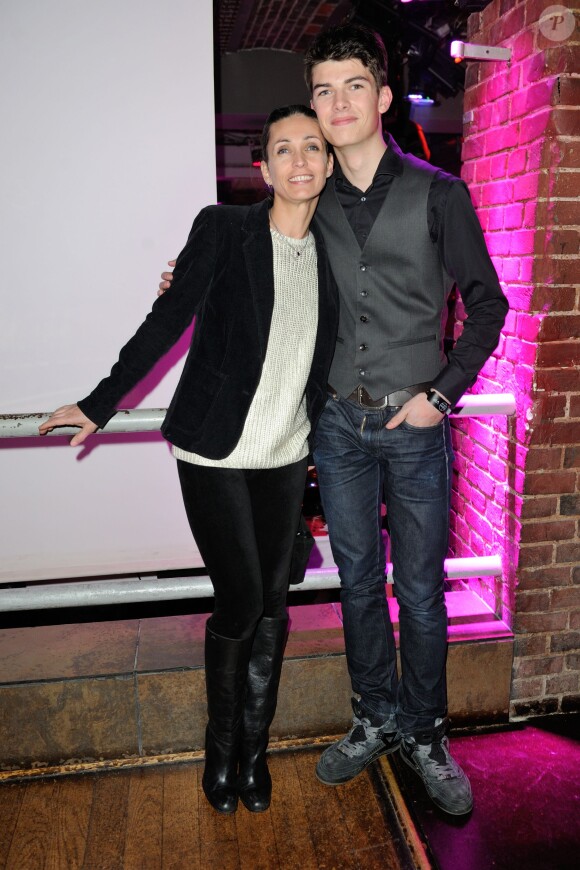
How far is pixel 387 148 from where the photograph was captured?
186 cm

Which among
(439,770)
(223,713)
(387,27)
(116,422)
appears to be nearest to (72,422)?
(116,422)

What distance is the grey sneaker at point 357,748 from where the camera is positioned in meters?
2.08

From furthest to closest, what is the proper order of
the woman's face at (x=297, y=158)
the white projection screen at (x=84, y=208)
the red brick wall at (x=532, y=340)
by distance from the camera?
the white projection screen at (x=84, y=208)
the red brick wall at (x=532, y=340)
the woman's face at (x=297, y=158)

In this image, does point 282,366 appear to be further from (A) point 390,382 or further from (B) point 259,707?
(B) point 259,707

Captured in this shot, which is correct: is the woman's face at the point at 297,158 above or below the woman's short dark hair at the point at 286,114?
below

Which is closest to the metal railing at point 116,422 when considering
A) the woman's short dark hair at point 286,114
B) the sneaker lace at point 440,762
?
the woman's short dark hair at point 286,114

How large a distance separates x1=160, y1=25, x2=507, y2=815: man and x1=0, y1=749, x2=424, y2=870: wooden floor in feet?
0.38

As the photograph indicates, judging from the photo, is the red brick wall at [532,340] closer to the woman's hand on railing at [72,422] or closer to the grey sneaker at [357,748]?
the grey sneaker at [357,748]

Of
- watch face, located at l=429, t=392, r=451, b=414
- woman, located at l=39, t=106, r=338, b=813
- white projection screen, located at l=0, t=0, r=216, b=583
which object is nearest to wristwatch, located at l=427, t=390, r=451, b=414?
watch face, located at l=429, t=392, r=451, b=414

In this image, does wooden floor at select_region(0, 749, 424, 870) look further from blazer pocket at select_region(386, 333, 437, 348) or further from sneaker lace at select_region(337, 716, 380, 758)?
blazer pocket at select_region(386, 333, 437, 348)

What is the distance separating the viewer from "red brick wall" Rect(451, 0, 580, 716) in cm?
205

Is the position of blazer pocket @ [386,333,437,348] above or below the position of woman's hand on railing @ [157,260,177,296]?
below

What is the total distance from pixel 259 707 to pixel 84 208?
71.2 inches

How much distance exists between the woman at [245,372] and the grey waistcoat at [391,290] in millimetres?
69
